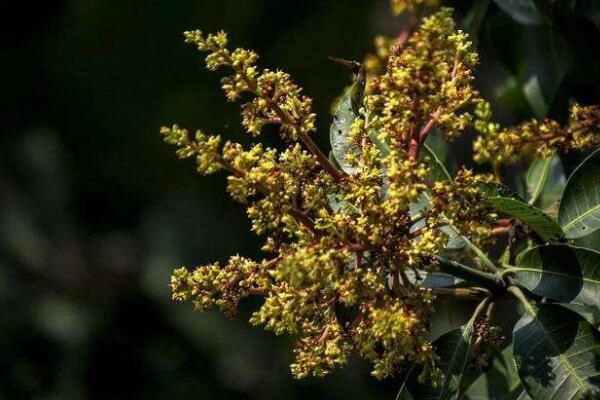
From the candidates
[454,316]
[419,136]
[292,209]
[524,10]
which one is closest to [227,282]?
[292,209]

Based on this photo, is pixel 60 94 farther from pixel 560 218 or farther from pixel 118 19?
pixel 560 218

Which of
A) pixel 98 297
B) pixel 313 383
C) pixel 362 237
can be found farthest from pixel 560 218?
pixel 98 297

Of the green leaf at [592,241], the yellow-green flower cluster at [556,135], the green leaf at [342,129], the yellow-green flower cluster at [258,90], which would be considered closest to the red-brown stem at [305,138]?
the yellow-green flower cluster at [258,90]

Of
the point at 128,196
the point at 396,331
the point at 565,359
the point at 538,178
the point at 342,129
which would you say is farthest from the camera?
the point at 128,196

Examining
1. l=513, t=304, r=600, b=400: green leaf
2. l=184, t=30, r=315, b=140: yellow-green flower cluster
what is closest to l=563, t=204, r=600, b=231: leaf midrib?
l=513, t=304, r=600, b=400: green leaf

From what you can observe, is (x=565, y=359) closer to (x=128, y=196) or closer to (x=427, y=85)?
(x=427, y=85)
